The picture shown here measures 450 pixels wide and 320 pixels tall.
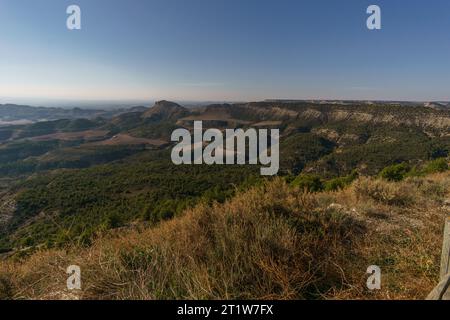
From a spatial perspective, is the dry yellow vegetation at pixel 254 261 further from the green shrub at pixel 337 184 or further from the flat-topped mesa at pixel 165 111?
the flat-topped mesa at pixel 165 111

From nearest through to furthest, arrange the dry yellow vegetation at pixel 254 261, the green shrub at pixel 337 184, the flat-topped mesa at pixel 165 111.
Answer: the dry yellow vegetation at pixel 254 261, the green shrub at pixel 337 184, the flat-topped mesa at pixel 165 111

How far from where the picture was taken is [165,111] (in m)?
151

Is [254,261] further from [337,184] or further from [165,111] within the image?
[165,111]

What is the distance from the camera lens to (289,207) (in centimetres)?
408

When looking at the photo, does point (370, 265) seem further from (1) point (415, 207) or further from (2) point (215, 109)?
(2) point (215, 109)

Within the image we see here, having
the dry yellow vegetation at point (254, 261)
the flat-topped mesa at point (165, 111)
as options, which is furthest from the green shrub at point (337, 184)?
the flat-topped mesa at point (165, 111)

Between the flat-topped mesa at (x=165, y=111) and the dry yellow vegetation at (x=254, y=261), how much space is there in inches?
5371

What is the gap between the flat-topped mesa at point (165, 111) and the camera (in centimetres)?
14238

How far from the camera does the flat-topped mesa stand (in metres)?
142

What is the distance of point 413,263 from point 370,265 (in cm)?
41

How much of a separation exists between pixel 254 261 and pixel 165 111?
6127 inches

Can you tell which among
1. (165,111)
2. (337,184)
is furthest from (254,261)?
(165,111)

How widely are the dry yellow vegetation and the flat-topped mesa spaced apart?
136 metres
